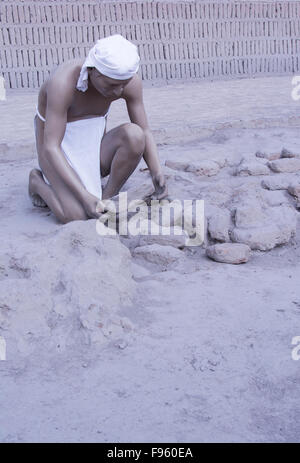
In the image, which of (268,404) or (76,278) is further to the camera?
(76,278)

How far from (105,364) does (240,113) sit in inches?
161

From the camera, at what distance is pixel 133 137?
3674 mm

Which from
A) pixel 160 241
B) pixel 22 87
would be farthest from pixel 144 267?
pixel 22 87

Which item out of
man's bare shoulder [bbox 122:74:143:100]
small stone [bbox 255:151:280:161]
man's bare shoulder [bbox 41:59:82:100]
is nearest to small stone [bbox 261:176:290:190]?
small stone [bbox 255:151:280:161]

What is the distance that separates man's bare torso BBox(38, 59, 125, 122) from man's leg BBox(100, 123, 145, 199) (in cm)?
A: 18

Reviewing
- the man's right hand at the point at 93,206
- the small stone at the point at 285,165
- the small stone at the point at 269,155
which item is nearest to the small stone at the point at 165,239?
the man's right hand at the point at 93,206

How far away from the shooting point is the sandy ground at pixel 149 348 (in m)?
2.12

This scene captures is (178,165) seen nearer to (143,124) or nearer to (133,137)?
(143,124)

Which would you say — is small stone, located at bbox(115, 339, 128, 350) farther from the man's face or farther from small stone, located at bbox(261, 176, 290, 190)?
small stone, located at bbox(261, 176, 290, 190)

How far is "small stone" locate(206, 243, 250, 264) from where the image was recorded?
3391 mm

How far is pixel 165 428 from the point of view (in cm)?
209

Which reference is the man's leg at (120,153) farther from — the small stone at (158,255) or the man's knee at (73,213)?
the small stone at (158,255)

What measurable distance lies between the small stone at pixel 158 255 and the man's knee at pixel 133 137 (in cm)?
66

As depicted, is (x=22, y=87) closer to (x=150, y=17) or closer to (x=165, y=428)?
(x=150, y=17)
